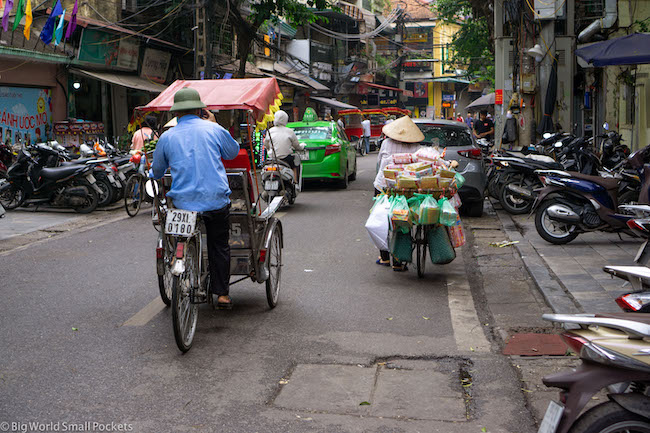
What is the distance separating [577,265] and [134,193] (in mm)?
8173

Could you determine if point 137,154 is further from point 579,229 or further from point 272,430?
point 272,430

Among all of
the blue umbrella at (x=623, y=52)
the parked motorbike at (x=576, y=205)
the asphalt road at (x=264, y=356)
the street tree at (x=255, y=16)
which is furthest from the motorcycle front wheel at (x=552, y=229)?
the street tree at (x=255, y=16)

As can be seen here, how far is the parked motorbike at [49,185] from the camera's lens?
1313cm

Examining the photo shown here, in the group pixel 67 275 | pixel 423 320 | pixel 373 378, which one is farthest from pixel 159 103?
pixel 373 378

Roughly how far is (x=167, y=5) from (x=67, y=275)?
1746cm

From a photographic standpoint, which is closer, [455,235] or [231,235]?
[231,235]

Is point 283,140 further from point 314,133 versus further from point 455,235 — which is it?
point 455,235

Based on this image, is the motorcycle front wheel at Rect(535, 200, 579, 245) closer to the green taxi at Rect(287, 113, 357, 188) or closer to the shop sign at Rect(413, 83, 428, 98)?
the green taxi at Rect(287, 113, 357, 188)

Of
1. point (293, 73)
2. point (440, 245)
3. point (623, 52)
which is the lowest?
point (440, 245)

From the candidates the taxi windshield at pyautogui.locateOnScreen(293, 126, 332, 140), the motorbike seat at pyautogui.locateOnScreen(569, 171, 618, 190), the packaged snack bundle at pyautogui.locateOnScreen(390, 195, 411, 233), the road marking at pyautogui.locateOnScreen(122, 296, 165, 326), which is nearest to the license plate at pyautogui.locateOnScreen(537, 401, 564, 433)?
the road marking at pyautogui.locateOnScreen(122, 296, 165, 326)

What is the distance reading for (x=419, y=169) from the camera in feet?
24.6

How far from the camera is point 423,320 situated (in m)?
6.16

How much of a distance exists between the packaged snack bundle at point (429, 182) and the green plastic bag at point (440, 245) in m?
0.42

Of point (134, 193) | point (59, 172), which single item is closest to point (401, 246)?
point (134, 193)
